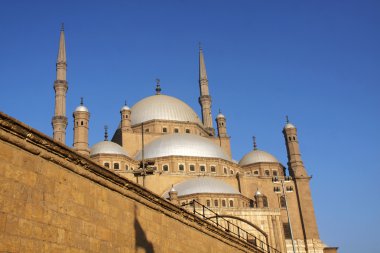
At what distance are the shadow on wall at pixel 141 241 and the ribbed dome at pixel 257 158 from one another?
39.7 meters

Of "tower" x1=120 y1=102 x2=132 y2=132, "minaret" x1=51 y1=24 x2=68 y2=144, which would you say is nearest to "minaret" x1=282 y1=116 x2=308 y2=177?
"tower" x1=120 y1=102 x2=132 y2=132

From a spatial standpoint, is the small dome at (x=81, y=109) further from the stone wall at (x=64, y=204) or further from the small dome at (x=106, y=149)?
the stone wall at (x=64, y=204)

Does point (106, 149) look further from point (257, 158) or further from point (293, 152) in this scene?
point (293, 152)

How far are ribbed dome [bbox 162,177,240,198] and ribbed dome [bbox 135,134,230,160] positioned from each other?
5276 millimetres

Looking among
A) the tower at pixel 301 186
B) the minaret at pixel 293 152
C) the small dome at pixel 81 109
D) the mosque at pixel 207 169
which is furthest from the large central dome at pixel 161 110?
the tower at pixel 301 186

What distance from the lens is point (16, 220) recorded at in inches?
239

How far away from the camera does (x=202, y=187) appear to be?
34.9 metres

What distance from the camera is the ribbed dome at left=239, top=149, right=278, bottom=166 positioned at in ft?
159

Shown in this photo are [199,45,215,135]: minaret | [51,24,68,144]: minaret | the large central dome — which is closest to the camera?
[51,24,68,144]: minaret

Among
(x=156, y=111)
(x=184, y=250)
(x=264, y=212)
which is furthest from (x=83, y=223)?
(x=156, y=111)

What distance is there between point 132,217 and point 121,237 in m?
0.70

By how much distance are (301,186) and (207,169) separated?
10278mm

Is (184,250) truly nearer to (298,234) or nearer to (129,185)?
(129,185)

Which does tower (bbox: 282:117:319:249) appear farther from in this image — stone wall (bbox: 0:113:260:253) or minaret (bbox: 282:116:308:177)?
stone wall (bbox: 0:113:260:253)
